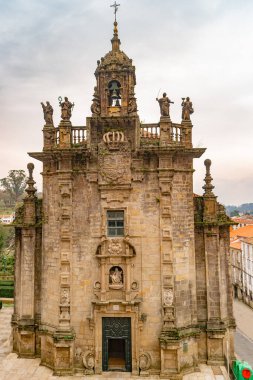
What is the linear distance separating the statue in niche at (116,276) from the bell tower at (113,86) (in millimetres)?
8019

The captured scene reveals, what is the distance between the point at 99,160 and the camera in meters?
18.3

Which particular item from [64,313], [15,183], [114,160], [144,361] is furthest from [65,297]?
[15,183]

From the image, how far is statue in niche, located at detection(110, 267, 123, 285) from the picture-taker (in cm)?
1775

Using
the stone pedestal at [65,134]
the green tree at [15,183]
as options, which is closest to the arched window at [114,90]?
the stone pedestal at [65,134]

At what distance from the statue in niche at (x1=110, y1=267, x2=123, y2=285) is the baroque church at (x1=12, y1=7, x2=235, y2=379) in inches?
1.9

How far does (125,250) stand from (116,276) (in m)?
1.37

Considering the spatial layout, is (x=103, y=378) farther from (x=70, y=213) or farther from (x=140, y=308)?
(x=70, y=213)

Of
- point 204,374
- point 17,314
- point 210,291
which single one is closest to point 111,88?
point 210,291

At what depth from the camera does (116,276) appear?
17.8 metres

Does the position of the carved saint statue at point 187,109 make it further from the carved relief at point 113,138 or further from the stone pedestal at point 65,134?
the stone pedestal at point 65,134

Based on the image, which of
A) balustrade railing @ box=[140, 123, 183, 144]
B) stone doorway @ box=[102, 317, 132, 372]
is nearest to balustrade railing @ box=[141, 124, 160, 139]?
balustrade railing @ box=[140, 123, 183, 144]

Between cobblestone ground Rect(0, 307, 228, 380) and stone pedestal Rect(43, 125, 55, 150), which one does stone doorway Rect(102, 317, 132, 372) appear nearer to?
cobblestone ground Rect(0, 307, 228, 380)

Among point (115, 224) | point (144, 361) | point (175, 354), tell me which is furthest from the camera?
point (115, 224)

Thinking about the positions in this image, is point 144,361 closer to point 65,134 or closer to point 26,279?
point 26,279
